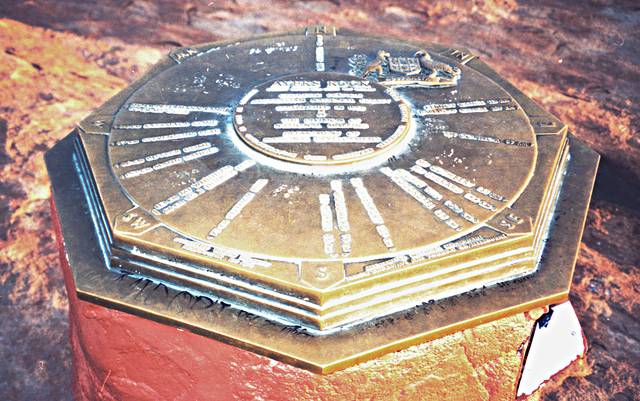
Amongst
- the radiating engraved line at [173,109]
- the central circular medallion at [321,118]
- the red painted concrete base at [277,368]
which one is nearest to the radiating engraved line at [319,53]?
the central circular medallion at [321,118]

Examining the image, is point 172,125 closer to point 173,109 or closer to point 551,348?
point 173,109

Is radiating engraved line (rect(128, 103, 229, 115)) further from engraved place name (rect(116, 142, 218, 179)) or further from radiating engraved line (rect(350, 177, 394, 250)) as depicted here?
radiating engraved line (rect(350, 177, 394, 250))

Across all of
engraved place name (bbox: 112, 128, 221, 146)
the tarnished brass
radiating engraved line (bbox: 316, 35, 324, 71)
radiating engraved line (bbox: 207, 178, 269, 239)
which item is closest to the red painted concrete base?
the tarnished brass

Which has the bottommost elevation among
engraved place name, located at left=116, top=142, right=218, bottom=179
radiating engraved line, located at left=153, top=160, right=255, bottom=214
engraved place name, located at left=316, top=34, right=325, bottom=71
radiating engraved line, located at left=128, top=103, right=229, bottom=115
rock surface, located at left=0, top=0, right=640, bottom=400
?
rock surface, located at left=0, top=0, right=640, bottom=400

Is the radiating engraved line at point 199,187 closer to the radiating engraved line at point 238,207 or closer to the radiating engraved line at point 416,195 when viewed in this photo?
the radiating engraved line at point 238,207

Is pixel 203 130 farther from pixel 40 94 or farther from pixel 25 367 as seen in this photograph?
pixel 40 94

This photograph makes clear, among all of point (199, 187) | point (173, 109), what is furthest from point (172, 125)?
point (199, 187)

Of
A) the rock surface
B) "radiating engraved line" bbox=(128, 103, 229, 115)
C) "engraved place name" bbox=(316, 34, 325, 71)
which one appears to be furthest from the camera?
the rock surface
